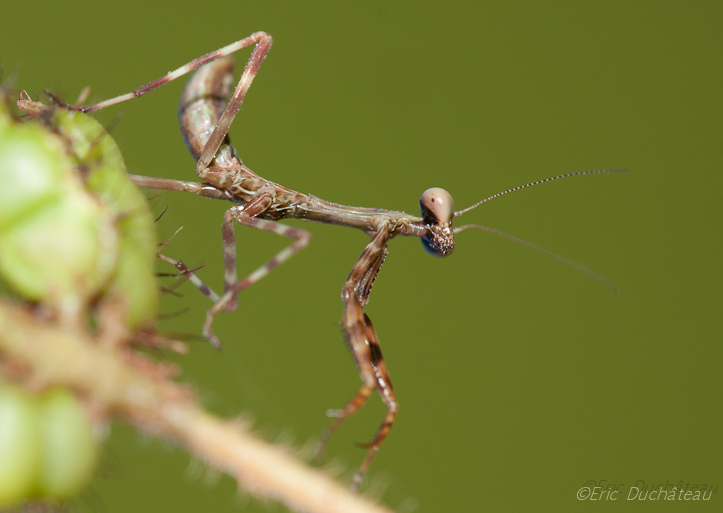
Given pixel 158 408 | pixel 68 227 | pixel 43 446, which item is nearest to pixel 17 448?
pixel 43 446

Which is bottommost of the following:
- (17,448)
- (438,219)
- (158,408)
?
(17,448)

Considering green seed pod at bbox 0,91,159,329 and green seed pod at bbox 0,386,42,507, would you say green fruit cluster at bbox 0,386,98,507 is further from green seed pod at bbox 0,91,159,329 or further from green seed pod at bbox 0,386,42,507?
green seed pod at bbox 0,91,159,329

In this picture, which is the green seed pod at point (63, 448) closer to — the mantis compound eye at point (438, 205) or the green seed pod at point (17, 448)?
the green seed pod at point (17, 448)

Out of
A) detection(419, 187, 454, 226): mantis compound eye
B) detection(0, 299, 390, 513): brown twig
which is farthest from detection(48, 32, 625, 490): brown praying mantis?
detection(0, 299, 390, 513): brown twig

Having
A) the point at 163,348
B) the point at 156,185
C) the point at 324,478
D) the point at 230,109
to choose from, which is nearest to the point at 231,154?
the point at 230,109

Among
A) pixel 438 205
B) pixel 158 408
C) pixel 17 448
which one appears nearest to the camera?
pixel 17 448

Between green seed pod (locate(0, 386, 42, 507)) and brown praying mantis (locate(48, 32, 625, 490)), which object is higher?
brown praying mantis (locate(48, 32, 625, 490))

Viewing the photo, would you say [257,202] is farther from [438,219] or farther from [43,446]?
[43,446]

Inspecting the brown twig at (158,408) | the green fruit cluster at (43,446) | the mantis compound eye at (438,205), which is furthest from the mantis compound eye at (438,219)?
the green fruit cluster at (43,446)
